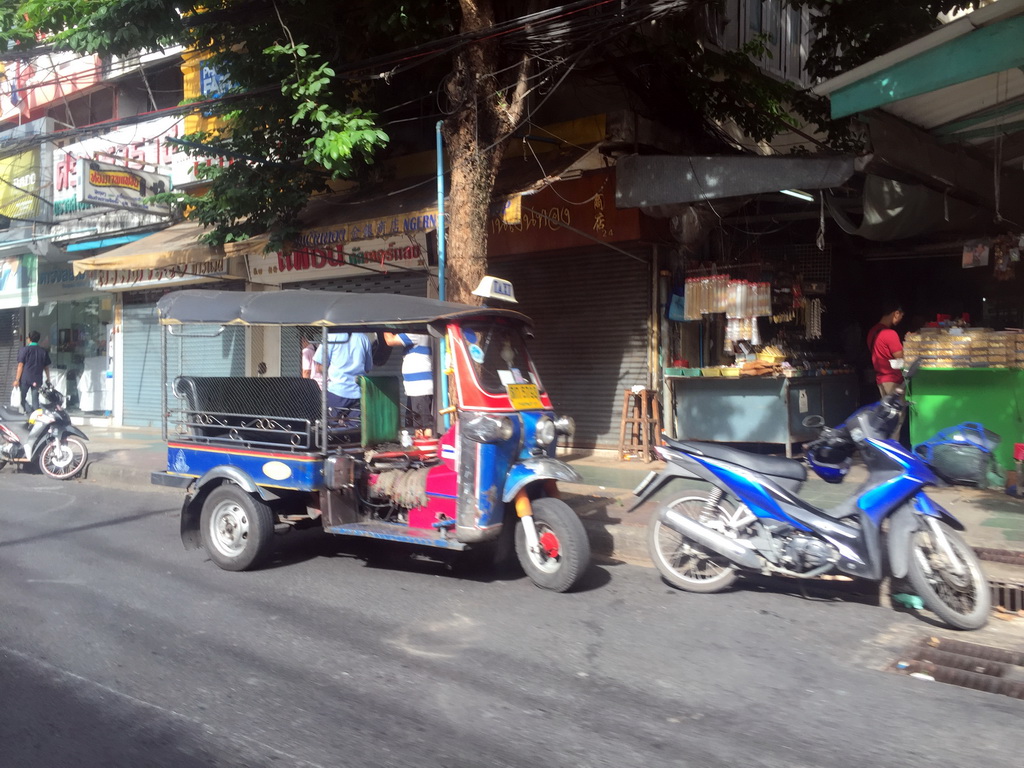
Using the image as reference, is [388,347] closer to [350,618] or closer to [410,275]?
[350,618]

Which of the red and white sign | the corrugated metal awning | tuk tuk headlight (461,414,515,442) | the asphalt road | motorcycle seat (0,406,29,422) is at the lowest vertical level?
the asphalt road

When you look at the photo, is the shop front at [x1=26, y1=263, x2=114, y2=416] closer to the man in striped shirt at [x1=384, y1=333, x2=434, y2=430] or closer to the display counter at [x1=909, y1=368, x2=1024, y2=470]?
the man in striped shirt at [x1=384, y1=333, x2=434, y2=430]

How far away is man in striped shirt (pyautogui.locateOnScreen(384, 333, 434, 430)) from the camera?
750 centimetres

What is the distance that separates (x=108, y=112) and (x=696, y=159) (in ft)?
46.0

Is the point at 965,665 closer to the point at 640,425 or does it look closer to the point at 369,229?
the point at 640,425

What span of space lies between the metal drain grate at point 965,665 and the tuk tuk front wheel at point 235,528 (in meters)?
4.32

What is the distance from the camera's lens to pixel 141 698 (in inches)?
158

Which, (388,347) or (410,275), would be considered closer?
(388,347)

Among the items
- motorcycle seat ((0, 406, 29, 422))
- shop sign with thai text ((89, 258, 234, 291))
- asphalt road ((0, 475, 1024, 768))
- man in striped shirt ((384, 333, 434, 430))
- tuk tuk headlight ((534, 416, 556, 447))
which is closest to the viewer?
asphalt road ((0, 475, 1024, 768))

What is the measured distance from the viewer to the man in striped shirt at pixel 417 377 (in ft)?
24.6

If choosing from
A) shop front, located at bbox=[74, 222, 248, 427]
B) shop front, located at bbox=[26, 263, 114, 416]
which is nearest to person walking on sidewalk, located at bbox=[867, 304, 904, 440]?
shop front, located at bbox=[74, 222, 248, 427]

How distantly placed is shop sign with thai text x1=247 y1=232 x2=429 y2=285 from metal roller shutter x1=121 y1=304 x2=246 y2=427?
208cm

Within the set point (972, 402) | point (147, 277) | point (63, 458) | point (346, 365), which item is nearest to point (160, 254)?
point (63, 458)

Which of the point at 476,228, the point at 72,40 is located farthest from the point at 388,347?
the point at 72,40
